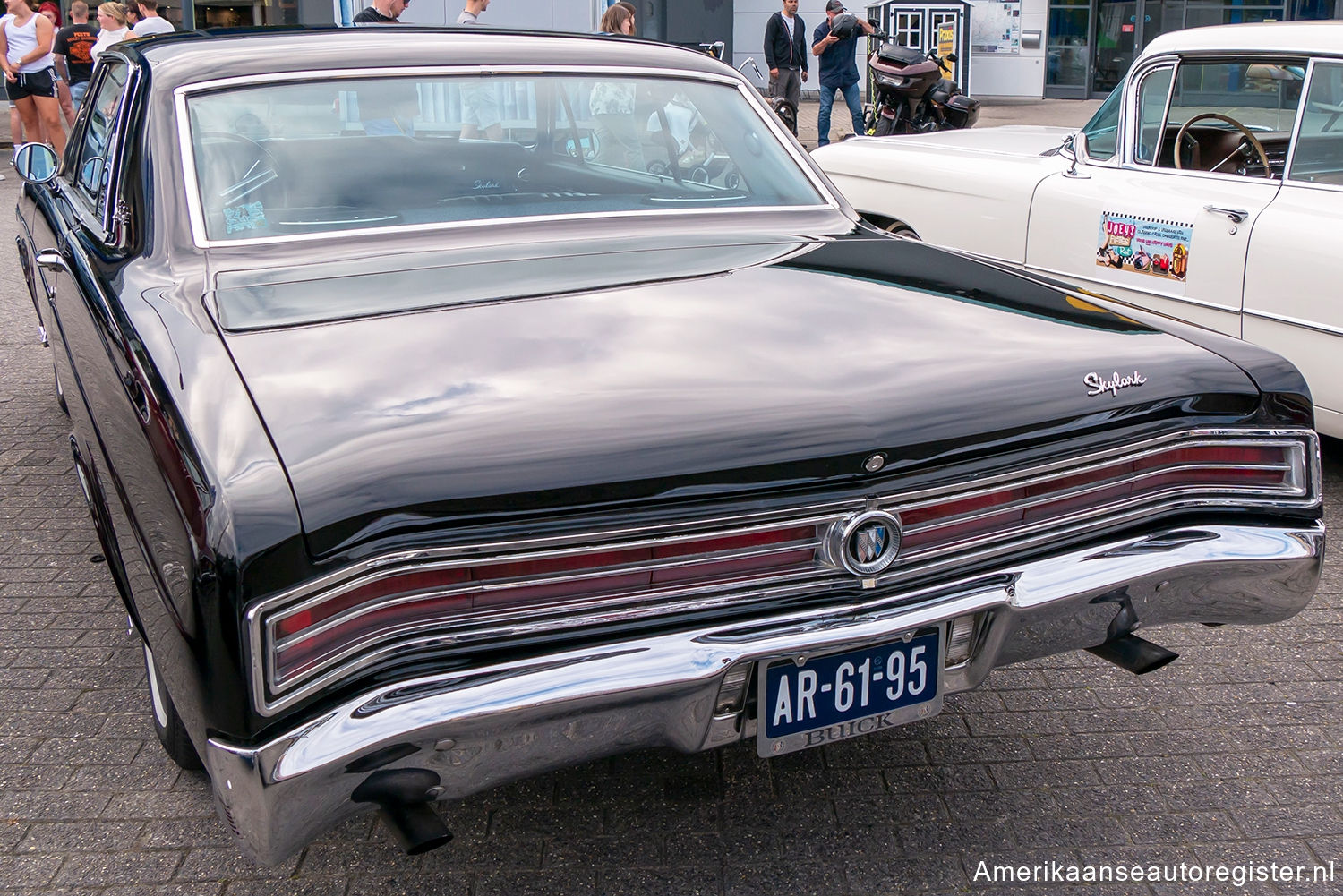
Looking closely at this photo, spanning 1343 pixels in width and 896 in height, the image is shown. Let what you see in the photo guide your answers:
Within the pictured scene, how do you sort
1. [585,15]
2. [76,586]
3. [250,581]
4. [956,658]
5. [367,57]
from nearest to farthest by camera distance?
[250,581] → [956,658] → [367,57] → [76,586] → [585,15]

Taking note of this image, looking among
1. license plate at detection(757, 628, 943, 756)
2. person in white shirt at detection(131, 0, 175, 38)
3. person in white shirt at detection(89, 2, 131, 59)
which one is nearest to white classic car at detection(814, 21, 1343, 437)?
license plate at detection(757, 628, 943, 756)

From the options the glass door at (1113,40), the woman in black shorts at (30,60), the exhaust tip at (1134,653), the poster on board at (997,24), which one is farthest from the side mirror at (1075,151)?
the poster on board at (997,24)

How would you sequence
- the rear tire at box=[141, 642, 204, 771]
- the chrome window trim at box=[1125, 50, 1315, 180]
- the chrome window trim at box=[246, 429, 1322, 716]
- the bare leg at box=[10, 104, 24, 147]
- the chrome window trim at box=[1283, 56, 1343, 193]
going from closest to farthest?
the chrome window trim at box=[246, 429, 1322, 716], the rear tire at box=[141, 642, 204, 771], the chrome window trim at box=[1283, 56, 1343, 193], the chrome window trim at box=[1125, 50, 1315, 180], the bare leg at box=[10, 104, 24, 147]

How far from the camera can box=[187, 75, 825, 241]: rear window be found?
2861 mm

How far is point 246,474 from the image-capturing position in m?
1.79

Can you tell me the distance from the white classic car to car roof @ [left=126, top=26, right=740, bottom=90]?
2.27 m

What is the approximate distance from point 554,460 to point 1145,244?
12.6 ft

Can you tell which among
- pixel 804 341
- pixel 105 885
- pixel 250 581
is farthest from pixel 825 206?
pixel 105 885

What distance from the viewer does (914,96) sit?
12.4 m

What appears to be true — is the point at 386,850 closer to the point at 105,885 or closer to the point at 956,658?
the point at 105,885

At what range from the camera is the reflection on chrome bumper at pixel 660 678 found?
1811mm

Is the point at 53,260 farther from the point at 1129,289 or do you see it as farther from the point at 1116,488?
the point at 1129,289

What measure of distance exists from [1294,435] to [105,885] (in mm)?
2527

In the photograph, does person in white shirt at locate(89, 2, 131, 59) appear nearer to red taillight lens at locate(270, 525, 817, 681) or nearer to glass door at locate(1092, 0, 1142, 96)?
red taillight lens at locate(270, 525, 817, 681)
